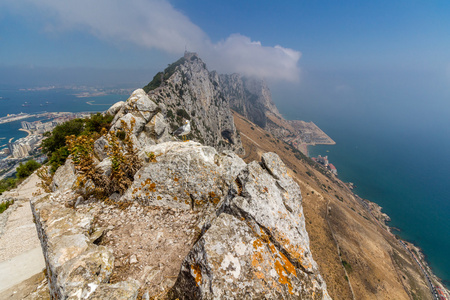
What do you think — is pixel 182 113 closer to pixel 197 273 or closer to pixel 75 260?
pixel 75 260

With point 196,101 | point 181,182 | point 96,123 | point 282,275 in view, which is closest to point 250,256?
point 282,275

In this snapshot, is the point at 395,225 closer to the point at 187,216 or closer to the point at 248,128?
the point at 248,128

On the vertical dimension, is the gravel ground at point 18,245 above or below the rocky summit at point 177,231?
below

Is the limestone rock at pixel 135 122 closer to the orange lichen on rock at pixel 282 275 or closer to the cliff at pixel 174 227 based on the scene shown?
the cliff at pixel 174 227

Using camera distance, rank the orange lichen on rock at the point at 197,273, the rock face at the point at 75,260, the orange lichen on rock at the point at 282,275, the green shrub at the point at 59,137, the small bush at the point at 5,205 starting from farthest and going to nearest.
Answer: the green shrub at the point at 59,137 < the small bush at the point at 5,205 < the orange lichen on rock at the point at 282,275 < the rock face at the point at 75,260 < the orange lichen on rock at the point at 197,273

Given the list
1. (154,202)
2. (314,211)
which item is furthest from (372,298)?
(154,202)

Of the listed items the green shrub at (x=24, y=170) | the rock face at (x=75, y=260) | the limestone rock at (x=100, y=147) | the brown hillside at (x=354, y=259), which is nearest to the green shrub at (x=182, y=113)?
the green shrub at (x=24, y=170)

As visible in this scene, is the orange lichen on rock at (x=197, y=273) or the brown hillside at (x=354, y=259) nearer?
the orange lichen on rock at (x=197, y=273)
